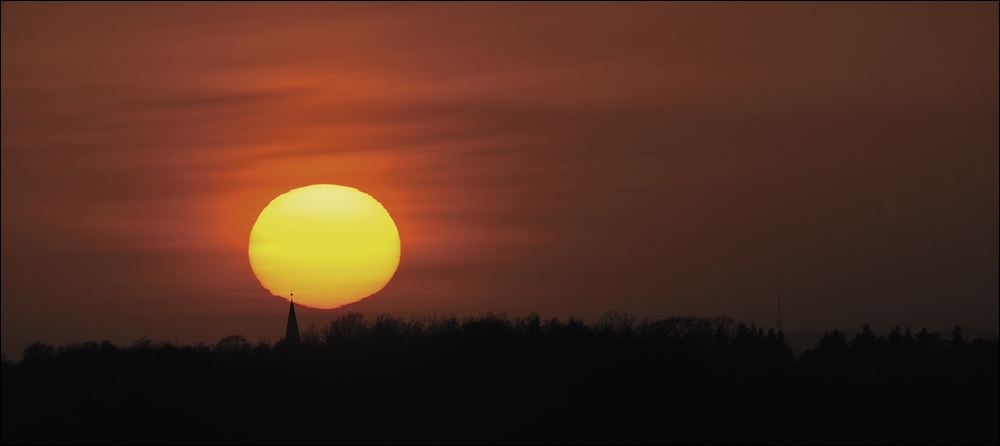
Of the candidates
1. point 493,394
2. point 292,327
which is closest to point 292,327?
point 292,327

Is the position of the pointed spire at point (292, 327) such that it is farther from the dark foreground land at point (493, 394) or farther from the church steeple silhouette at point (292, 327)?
the dark foreground land at point (493, 394)

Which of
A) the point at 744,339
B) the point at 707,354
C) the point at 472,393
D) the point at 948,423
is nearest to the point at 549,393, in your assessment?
the point at 472,393

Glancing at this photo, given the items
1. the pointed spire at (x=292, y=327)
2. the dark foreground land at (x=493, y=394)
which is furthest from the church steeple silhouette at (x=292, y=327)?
the dark foreground land at (x=493, y=394)

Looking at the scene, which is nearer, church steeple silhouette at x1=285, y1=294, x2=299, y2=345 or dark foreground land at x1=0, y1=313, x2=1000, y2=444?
dark foreground land at x1=0, y1=313, x2=1000, y2=444

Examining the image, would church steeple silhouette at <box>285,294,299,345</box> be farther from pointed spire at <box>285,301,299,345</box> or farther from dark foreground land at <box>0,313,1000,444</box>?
dark foreground land at <box>0,313,1000,444</box>

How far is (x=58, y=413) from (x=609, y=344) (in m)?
40.7

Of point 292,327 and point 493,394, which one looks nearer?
point 493,394

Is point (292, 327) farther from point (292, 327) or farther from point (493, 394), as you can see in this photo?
point (493, 394)

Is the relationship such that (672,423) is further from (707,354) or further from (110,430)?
(110,430)

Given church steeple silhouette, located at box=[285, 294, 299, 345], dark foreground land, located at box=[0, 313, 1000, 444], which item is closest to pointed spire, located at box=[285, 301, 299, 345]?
church steeple silhouette, located at box=[285, 294, 299, 345]

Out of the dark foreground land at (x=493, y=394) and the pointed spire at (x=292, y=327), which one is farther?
the pointed spire at (x=292, y=327)

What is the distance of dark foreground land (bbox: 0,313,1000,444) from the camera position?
7012 cm

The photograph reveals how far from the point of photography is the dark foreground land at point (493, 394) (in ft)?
230

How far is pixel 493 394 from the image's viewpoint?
257 ft
